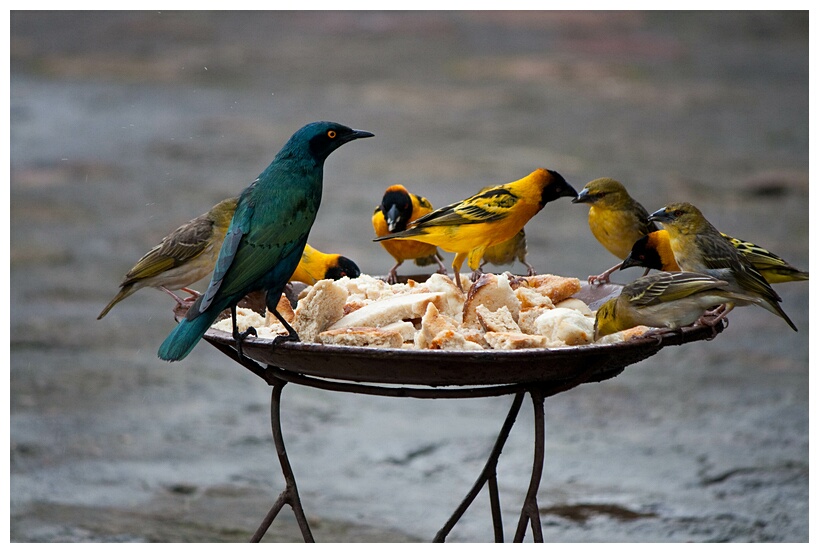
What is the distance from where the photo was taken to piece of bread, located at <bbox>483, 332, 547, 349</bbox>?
108 inches

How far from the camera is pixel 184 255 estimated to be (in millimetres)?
3463

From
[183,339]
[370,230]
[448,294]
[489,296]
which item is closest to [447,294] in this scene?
[448,294]

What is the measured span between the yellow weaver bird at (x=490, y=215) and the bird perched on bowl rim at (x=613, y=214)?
0.14 metres

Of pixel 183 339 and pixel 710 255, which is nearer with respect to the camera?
pixel 183 339

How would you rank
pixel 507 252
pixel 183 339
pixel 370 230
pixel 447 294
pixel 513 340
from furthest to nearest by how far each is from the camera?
pixel 370 230 → pixel 507 252 → pixel 447 294 → pixel 513 340 → pixel 183 339

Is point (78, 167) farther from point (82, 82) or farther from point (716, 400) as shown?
point (716, 400)

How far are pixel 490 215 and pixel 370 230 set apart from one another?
6010mm

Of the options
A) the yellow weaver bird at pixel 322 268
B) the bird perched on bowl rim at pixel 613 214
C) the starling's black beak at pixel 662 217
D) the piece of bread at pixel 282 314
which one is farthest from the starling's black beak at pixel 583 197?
the piece of bread at pixel 282 314

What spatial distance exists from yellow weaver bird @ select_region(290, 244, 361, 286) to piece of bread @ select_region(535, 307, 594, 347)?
1.09m

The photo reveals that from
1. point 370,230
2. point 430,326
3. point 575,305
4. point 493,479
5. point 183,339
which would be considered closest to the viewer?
point 183,339

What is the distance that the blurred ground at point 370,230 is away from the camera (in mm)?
5207

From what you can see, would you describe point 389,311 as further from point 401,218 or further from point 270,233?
point 401,218

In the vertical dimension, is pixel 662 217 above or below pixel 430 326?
above

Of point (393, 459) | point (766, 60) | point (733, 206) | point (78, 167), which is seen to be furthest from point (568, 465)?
point (766, 60)
